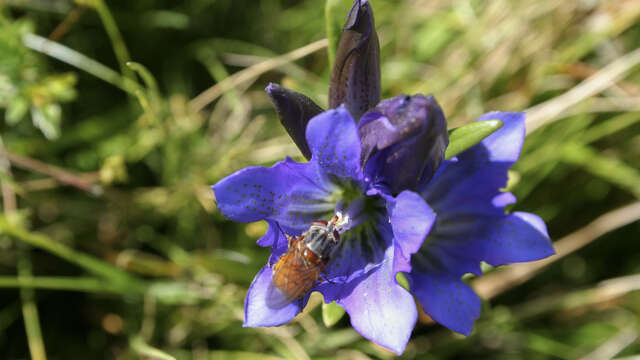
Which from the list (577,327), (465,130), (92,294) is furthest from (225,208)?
(577,327)

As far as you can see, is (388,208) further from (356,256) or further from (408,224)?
(356,256)

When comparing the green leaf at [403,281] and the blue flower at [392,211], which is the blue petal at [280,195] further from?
the green leaf at [403,281]

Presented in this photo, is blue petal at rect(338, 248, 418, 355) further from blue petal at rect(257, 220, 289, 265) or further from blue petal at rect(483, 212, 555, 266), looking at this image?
blue petal at rect(483, 212, 555, 266)

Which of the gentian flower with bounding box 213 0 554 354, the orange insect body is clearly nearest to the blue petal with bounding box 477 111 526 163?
the gentian flower with bounding box 213 0 554 354

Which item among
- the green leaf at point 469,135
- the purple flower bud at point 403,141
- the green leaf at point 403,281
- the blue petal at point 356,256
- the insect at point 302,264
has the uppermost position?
the purple flower bud at point 403,141

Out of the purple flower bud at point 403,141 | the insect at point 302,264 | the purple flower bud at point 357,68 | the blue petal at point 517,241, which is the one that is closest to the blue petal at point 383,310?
the insect at point 302,264

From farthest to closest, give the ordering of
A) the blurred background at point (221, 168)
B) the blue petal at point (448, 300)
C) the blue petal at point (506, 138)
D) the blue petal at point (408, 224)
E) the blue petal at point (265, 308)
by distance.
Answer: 1. the blurred background at point (221, 168)
2. the blue petal at point (506, 138)
3. the blue petal at point (448, 300)
4. the blue petal at point (265, 308)
5. the blue petal at point (408, 224)
